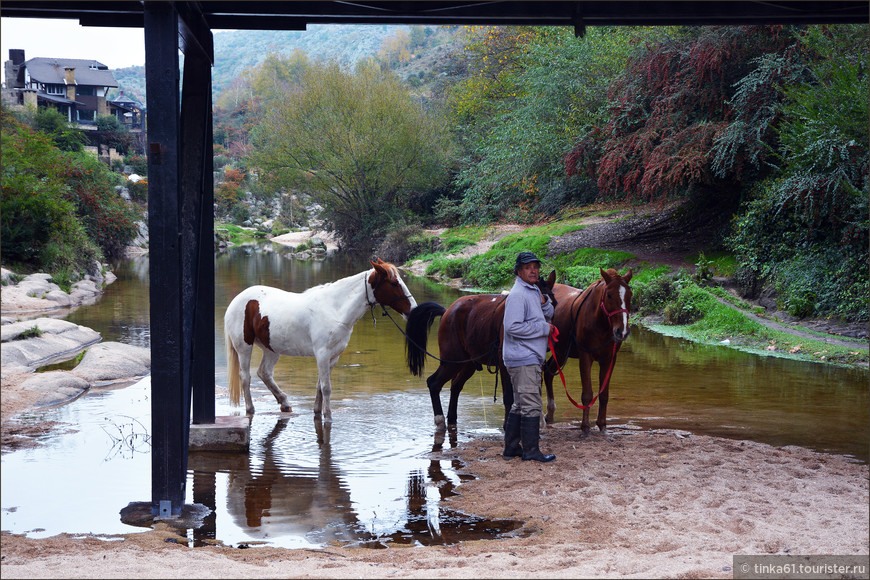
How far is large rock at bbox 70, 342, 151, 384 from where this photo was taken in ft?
37.0

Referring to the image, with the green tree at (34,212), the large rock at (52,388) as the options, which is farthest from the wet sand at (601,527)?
the green tree at (34,212)

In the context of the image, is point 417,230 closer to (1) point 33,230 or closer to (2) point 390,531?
(1) point 33,230

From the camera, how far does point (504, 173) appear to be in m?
28.9

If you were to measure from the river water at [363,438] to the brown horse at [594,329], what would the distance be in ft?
3.25

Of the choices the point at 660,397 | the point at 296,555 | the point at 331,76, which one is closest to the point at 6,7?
the point at 296,555

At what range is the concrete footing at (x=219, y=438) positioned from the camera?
7.85 m

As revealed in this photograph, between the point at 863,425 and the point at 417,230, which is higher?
the point at 417,230

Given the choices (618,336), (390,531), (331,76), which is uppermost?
(331,76)

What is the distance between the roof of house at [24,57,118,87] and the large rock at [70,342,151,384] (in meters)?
56.5

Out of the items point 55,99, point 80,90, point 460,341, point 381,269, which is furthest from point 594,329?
point 80,90

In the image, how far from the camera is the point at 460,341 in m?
8.78

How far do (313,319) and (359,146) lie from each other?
109 ft

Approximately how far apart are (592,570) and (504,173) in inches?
994

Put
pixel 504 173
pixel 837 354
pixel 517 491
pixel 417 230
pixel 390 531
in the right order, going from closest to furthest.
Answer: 1. pixel 390 531
2. pixel 517 491
3. pixel 837 354
4. pixel 504 173
5. pixel 417 230
